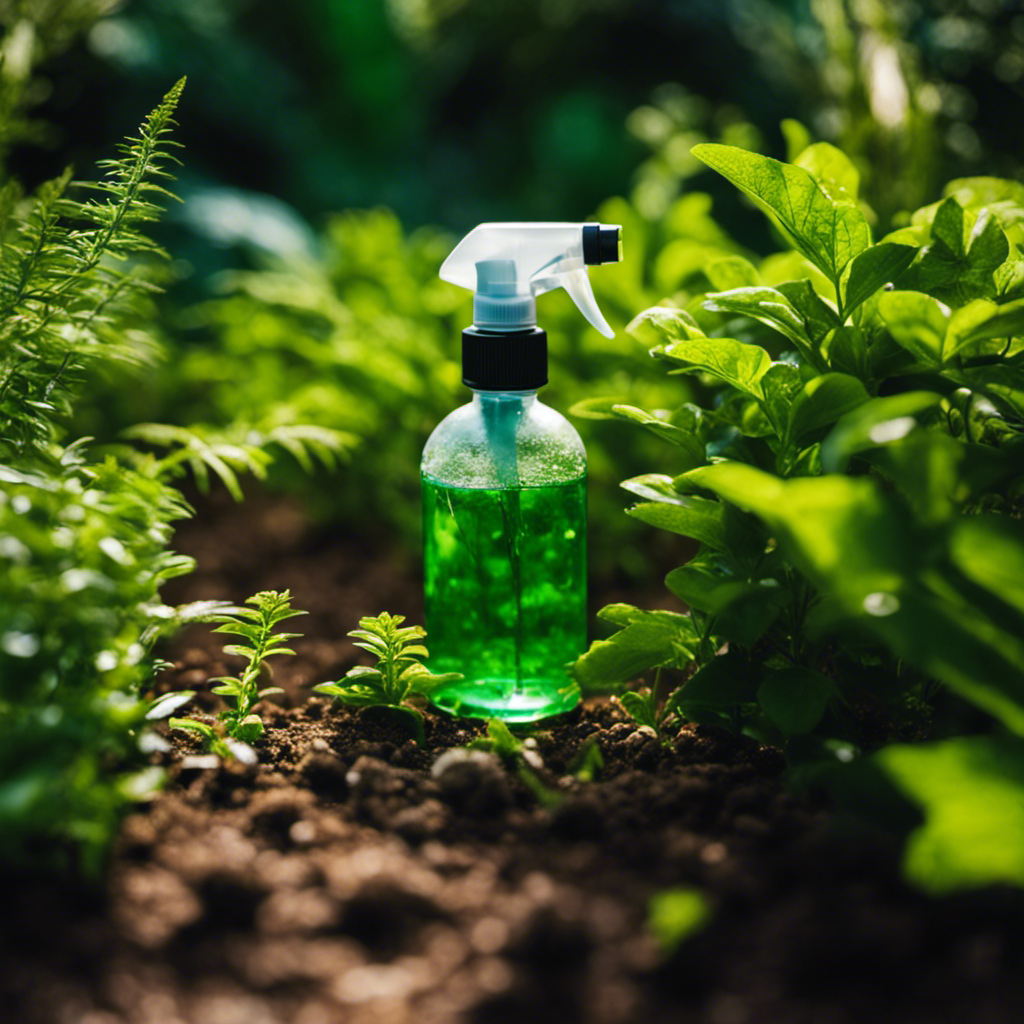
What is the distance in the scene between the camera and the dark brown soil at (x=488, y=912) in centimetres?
58

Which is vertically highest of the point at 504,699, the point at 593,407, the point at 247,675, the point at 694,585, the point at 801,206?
the point at 801,206

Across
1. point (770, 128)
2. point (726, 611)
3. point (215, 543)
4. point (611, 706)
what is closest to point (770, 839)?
point (726, 611)

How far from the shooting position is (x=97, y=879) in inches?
26.5

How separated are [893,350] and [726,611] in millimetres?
313

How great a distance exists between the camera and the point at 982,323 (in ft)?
2.57

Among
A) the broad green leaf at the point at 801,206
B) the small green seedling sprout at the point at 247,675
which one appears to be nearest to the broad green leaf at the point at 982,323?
the broad green leaf at the point at 801,206

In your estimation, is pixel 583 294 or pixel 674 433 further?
pixel 583 294

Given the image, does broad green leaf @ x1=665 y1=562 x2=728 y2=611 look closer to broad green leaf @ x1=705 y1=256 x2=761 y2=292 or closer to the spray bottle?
the spray bottle

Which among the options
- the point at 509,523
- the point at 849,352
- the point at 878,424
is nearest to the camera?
the point at 878,424

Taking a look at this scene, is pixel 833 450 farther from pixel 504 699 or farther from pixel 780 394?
pixel 504 699

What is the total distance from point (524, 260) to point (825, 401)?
1.31 ft

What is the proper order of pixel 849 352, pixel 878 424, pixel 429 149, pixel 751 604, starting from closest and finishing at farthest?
pixel 878 424 < pixel 751 604 < pixel 849 352 < pixel 429 149

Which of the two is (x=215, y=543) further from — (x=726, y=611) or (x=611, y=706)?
(x=726, y=611)

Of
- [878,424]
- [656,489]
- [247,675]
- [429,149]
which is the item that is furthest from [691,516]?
[429,149]
